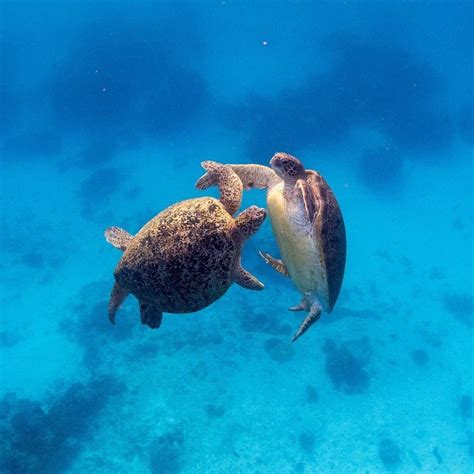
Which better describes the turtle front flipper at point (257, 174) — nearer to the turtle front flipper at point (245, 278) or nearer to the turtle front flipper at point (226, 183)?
the turtle front flipper at point (226, 183)

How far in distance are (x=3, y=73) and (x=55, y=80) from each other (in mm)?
3364

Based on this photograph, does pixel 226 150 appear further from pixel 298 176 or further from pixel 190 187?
pixel 298 176

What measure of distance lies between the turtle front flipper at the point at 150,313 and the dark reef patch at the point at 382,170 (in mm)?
20221

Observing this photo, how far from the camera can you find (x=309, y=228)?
388 cm

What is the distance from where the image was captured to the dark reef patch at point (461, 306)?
18859mm

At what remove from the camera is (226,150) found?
21.5m

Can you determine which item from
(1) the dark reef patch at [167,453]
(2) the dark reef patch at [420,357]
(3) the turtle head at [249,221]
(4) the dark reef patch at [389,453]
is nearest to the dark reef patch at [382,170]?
(2) the dark reef patch at [420,357]

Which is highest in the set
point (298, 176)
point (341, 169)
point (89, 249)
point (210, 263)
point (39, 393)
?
point (298, 176)

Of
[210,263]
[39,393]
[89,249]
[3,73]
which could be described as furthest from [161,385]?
[3,73]

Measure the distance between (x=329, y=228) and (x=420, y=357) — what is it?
49.2 feet

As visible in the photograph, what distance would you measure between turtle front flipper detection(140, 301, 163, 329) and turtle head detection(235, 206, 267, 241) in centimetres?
124

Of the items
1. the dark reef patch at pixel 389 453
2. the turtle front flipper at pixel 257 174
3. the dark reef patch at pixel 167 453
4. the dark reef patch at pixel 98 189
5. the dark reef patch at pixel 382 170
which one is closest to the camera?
the turtle front flipper at pixel 257 174

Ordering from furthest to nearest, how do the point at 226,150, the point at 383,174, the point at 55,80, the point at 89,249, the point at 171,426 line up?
the point at 55,80 → the point at 383,174 → the point at 226,150 → the point at 89,249 → the point at 171,426

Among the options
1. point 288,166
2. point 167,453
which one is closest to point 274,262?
point 288,166
